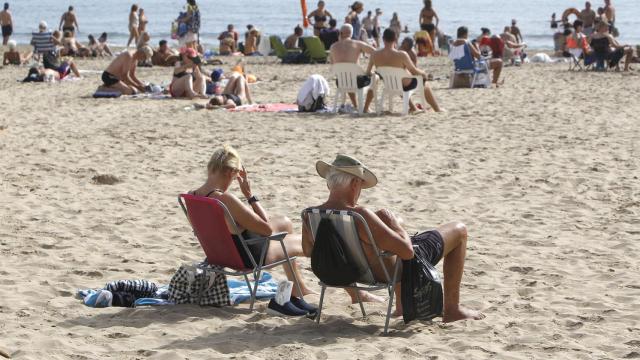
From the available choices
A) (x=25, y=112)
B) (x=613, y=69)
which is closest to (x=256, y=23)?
(x=613, y=69)

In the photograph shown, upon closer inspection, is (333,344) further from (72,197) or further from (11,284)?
(72,197)

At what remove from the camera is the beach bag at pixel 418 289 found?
4652 mm

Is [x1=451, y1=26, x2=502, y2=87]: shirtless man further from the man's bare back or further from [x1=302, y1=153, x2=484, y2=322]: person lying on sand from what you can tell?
[x1=302, y1=153, x2=484, y2=322]: person lying on sand

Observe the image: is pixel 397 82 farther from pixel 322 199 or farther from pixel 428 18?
pixel 428 18

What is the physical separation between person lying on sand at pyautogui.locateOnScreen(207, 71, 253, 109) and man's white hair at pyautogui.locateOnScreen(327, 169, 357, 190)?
8.90 meters

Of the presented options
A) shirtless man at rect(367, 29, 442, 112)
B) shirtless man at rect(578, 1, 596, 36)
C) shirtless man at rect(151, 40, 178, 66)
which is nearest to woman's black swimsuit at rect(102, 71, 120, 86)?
shirtless man at rect(367, 29, 442, 112)

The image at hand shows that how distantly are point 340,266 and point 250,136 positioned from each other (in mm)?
6552

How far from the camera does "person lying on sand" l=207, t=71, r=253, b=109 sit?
44.2ft

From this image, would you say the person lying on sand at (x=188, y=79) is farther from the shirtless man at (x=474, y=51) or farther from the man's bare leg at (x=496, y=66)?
the man's bare leg at (x=496, y=66)

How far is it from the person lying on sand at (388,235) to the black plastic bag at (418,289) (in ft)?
0.30

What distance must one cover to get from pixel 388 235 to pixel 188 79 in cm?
1030

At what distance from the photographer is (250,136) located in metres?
11.1

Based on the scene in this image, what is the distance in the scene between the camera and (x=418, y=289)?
466 centimetres

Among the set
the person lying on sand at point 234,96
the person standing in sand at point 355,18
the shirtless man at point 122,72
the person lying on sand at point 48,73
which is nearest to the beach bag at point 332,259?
the person lying on sand at point 234,96
